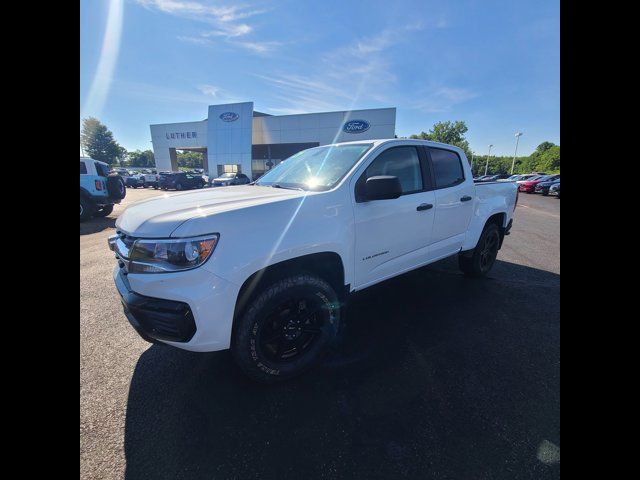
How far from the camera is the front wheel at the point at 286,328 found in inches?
78.2

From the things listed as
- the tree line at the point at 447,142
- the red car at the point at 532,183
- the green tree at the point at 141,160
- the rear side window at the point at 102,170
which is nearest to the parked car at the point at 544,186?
the red car at the point at 532,183

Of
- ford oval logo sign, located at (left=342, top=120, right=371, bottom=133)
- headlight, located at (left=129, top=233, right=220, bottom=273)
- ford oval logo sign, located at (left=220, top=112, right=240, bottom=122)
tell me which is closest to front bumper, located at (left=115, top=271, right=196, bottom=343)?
headlight, located at (left=129, top=233, right=220, bottom=273)

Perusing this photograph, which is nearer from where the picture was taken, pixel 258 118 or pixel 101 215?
pixel 101 215

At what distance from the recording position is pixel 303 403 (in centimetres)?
204

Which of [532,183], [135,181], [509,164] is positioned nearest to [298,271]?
[532,183]

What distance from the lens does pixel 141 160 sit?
309 ft

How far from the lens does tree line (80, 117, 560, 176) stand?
48634 millimetres

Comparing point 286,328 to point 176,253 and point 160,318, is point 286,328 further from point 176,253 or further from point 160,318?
Answer: point 176,253

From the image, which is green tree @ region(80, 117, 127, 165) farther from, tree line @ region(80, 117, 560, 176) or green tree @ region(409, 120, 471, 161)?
green tree @ region(409, 120, 471, 161)

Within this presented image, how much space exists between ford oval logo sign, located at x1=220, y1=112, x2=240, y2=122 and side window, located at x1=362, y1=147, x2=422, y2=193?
3125 centimetres

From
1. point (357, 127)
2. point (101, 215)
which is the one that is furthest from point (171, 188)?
point (357, 127)

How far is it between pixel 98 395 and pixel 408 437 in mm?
2259

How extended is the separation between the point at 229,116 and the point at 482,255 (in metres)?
32.0
